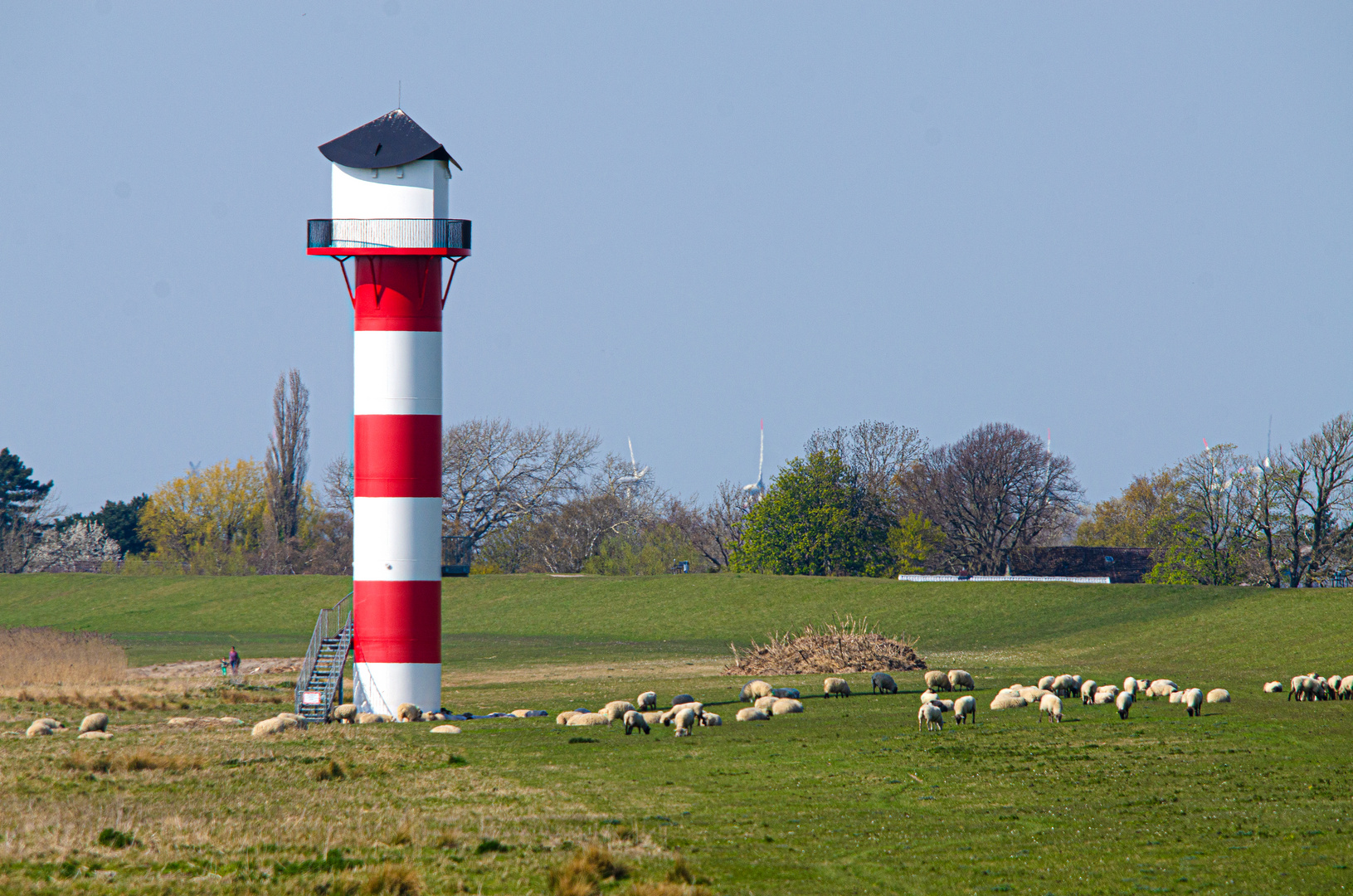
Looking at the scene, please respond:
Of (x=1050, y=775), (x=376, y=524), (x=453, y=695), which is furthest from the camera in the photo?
(x=453, y=695)

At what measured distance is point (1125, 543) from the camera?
127188 mm

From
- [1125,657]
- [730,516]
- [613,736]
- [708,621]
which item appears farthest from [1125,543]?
[613,736]

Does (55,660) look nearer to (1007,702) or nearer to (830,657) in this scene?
(830,657)

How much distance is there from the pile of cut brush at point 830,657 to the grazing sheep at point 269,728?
61.8 ft

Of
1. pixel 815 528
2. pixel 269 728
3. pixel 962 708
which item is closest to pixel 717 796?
pixel 962 708

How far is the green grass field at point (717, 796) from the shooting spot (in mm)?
14844

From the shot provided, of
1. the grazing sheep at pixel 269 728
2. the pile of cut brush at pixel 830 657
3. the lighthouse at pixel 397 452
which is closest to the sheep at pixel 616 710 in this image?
the lighthouse at pixel 397 452

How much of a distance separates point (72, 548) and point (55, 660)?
8911cm

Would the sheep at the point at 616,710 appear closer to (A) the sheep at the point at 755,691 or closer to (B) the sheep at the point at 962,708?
(A) the sheep at the point at 755,691

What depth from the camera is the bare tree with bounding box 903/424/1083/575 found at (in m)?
102

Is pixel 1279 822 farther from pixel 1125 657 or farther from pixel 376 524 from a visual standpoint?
pixel 1125 657

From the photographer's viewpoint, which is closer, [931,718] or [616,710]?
A: [931,718]

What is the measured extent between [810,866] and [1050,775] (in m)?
7.75

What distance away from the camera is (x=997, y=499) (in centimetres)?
10231
